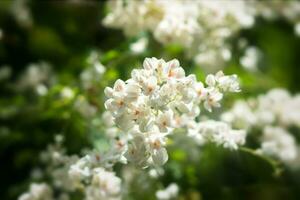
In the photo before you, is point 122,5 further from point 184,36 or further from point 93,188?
point 93,188

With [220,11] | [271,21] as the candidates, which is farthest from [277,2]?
[220,11]

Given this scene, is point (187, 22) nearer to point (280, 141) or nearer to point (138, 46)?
point (138, 46)

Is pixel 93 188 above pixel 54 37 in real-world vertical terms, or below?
below

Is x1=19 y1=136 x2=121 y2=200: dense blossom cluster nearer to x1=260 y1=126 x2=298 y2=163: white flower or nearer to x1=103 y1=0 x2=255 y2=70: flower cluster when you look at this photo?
x1=103 y1=0 x2=255 y2=70: flower cluster

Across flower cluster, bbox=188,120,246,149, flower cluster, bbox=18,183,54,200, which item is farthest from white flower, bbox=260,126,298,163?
flower cluster, bbox=18,183,54,200

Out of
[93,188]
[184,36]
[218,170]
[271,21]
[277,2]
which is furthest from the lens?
[271,21]

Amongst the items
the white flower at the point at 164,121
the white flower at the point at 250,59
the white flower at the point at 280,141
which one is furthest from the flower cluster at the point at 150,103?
the white flower at the point at 250,59

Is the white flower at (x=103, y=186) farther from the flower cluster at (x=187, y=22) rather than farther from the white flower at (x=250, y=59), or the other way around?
the white flower at (x=250, y=59)
